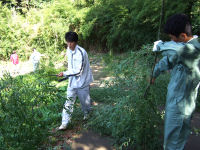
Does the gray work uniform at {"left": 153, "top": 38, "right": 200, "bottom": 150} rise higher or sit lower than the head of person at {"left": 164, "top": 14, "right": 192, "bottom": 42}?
lower

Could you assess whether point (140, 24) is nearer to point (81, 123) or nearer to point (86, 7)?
point (86, 7)

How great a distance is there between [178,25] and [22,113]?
2.06 m

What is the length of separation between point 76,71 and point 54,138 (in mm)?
1222

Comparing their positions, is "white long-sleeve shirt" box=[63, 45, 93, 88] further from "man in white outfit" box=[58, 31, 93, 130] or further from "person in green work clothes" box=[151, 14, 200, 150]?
"person in green work clothes" box=[151, 14, 200, 150]

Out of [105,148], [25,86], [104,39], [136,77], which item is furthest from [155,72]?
[104,39]

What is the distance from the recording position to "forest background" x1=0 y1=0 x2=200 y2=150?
7.60 feet

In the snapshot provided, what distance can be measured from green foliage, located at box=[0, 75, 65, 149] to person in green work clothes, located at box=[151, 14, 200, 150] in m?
1.40

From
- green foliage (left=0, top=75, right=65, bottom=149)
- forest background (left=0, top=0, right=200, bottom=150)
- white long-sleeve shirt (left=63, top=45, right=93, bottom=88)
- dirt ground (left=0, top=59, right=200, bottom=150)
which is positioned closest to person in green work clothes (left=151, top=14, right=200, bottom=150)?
forest background (left=0, top=0, right=200, bottom=150)

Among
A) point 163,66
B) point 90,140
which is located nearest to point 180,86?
point 163,66

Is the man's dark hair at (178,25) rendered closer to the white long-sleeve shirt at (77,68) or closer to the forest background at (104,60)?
the forest background at (104,60)

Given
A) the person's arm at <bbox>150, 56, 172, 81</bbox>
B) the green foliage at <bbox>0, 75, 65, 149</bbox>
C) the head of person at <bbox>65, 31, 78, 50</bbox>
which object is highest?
the head of person at <bbox>65, 31, 78, 50</bbox>

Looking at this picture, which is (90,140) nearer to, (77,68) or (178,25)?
(77,68)

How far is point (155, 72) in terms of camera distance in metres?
1.99

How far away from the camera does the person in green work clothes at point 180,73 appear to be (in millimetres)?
1806
